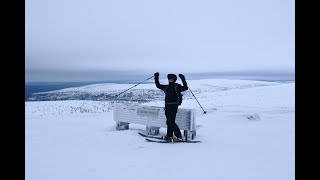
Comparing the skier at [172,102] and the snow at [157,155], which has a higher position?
the skier at [172,102]

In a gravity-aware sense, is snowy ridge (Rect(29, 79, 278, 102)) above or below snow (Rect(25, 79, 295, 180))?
above

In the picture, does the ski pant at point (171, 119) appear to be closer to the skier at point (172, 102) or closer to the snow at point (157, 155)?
the skier at point (172, 102)

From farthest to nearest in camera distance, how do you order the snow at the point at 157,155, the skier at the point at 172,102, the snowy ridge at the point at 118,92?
1. the snowy ridge at the point at 118,92
2. the skier at the point at 172,102
3. the snow at the point at 157,155

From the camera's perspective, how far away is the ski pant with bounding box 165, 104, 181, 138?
914 cm

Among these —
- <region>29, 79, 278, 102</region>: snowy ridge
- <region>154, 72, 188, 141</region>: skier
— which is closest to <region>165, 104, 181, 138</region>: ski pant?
<region>154, 72, 188, 141</region>: skier

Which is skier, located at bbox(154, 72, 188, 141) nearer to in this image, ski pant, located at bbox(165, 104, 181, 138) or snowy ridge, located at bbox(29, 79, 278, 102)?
ski pant, located at bbox(165, 104, 181, 138)

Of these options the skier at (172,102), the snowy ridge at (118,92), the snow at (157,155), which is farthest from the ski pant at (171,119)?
the snowy ridge at (118,92)

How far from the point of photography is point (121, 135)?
10.2 metres

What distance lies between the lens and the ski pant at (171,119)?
30.0 ft

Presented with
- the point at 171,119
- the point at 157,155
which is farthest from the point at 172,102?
the point at 157,155

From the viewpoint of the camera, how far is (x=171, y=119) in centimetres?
916
